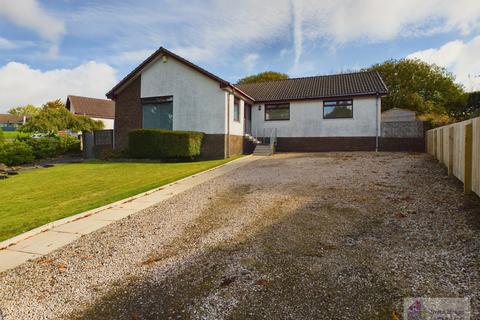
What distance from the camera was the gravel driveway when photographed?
297 centimetres

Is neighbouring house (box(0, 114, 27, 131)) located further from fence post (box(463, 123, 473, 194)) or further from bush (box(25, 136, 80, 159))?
fence post (box(463, 123, 473, 194))

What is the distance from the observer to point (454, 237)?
4188 mm

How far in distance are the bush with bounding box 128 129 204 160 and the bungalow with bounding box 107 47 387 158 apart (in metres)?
1.77

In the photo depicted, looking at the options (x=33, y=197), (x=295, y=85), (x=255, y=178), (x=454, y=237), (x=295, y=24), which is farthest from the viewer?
(x=295, y=85)

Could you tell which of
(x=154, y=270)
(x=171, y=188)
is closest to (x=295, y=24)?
(x=171, y=188)

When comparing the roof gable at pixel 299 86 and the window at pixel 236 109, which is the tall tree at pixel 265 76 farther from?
the window at pixel 236 109

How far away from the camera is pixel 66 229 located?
582 cm

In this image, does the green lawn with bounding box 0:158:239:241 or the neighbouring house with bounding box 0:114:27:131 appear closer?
the green lawn with bounding box 0:158:239:241

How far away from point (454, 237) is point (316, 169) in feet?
23.3

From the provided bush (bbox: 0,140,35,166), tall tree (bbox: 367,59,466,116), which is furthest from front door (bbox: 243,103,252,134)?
tall tree (bbox: 367,59,466,116)

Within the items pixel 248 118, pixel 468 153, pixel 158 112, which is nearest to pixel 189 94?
pixel 158 112

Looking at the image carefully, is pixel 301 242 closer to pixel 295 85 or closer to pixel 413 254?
pixel 413 254

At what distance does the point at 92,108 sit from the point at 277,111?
3579 centimetres

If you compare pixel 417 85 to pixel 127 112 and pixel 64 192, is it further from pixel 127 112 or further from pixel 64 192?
pixel 64 192
